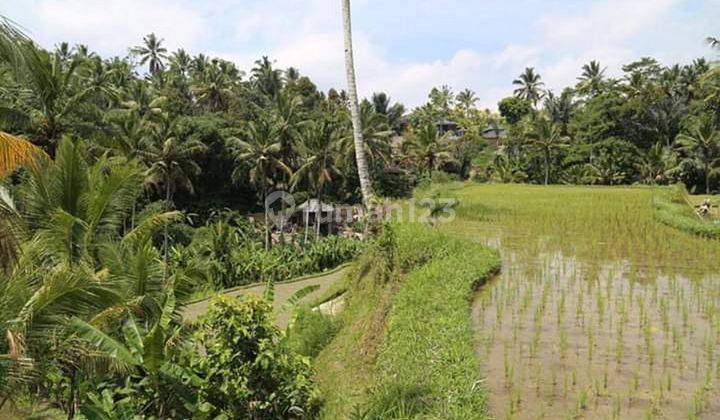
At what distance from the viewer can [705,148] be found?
32.9 meters

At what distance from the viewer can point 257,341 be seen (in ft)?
22.0

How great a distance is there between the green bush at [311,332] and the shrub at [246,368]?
2863 mm

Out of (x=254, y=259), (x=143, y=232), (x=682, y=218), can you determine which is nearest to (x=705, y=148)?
(x=682, y=218)

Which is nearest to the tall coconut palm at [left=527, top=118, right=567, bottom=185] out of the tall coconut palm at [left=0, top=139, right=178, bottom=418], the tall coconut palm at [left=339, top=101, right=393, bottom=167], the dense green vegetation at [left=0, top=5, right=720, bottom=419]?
the tall coconut palm at [left=339, top=101, right=393, bottom=167]

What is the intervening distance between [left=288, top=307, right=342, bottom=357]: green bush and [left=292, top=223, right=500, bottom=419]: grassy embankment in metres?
0.22

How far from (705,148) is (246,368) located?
110 ft

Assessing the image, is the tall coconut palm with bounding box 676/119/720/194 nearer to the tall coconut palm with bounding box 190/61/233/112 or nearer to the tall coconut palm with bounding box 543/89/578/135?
the tall coconut palm with bounding box 543/89/578/135

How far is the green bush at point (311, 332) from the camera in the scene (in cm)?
992

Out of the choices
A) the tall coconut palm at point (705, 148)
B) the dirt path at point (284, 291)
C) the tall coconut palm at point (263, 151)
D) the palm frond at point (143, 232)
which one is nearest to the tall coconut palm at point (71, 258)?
the palm frond at point (143, 232)

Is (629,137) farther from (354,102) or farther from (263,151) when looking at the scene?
(354,102)

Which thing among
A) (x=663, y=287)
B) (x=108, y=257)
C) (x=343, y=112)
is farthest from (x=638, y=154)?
(x=108, y=257)

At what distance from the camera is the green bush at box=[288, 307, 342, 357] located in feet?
32.6

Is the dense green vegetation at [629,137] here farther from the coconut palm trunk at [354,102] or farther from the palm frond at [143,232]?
the palm frond at [143,232]

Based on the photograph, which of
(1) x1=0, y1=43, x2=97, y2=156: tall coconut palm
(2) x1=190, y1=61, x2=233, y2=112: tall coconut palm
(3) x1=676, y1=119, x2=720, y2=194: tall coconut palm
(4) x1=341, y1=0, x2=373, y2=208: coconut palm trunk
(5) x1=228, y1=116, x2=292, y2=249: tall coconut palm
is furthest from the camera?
(2) x1=190, y1=61, x2=233, y2=112: tall coconut palm
